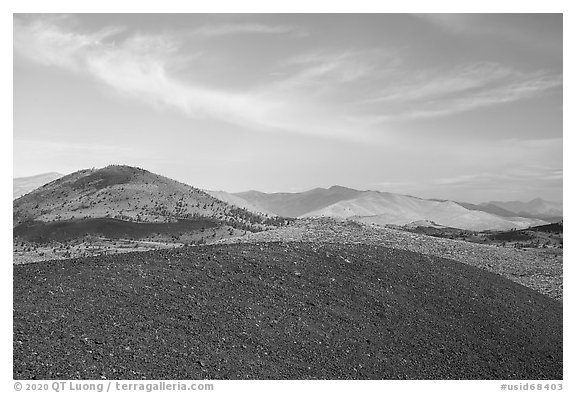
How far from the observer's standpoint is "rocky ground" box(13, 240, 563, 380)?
7305 mm

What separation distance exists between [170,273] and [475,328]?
5.79 meters

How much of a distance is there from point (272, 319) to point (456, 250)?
12474 mm

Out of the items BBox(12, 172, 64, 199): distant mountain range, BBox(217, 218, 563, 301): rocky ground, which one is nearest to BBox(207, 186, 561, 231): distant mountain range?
BBox(12, 172, 64, 199): distant mountain range

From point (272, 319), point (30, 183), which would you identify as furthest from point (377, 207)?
point (272, 319)

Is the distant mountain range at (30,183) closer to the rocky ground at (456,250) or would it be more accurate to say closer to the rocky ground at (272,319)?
the rocky ground at (456,250)

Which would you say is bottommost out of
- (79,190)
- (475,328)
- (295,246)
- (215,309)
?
(475,328)

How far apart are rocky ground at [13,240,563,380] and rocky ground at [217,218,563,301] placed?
447 cm

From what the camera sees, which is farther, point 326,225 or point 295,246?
point 326,225

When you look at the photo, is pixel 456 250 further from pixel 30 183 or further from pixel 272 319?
pixel 30 183

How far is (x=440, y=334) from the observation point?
9758 mm

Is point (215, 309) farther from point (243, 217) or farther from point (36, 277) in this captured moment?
point (243, 217)

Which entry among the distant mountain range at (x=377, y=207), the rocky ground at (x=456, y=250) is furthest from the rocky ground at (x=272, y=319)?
the distant mountain range at (x=377, y=207)

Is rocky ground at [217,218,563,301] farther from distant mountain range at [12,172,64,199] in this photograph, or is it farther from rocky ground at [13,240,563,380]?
distant mountain range at [12,172,64,199]

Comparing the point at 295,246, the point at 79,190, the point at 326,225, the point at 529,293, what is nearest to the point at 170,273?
the point at 295,246
